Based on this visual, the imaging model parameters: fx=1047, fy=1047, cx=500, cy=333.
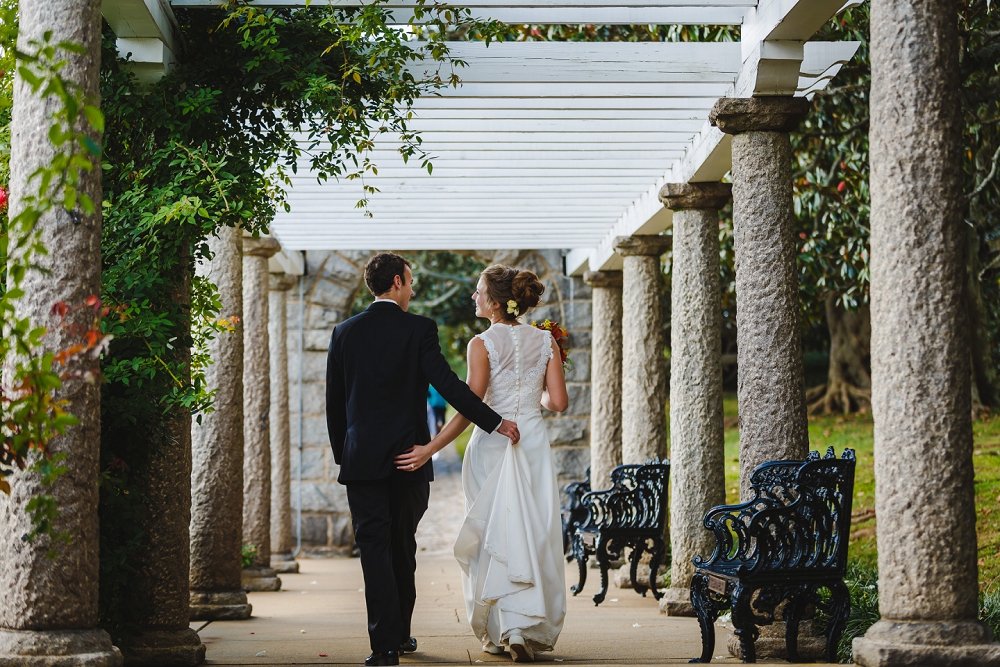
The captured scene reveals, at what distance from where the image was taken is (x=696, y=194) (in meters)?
6.46

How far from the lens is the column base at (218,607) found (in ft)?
20.4

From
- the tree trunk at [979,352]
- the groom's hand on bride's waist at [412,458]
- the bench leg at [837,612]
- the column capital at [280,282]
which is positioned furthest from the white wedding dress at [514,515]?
the tree trunk at [979,352]

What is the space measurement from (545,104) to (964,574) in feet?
11.3

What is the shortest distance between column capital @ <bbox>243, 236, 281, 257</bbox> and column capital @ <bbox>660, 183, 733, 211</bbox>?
3.49 meters

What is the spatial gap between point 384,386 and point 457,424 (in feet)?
1.46

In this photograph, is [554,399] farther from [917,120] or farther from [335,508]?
[335,508]

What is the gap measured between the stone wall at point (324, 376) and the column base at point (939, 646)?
8.18m

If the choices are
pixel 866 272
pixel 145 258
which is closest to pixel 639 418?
pixel 866 272

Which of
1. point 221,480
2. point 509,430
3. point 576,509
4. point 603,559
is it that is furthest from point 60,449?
point 576,509

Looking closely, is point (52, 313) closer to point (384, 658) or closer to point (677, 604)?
point (384, 658)

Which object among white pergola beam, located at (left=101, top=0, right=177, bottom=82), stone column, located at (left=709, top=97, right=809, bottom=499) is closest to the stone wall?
stone column, located at (left=709, top=97, right=809, bottom=499)

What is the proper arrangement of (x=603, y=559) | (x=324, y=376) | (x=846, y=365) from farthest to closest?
(x=846, y=365) < (x=324, y=376) < (x=603, y=559)

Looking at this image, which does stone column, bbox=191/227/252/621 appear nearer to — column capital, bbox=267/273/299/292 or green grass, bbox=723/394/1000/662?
green grass, bbox=723/394/1000/662

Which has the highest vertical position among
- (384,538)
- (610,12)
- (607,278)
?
(610,12)
